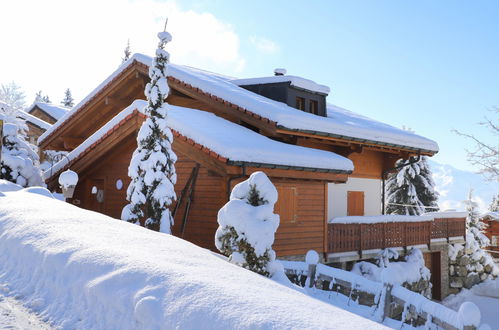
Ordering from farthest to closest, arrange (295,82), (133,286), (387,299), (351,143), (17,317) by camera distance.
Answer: (295,82), (351,143), (387,299), (17,317), (133,286)

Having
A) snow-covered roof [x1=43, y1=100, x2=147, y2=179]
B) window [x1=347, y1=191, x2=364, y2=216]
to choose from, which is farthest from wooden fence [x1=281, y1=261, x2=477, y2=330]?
snow-covered roof [x1=43, y1=100, x2=147, y2=179]

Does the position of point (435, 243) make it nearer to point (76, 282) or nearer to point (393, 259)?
point (393, 259)

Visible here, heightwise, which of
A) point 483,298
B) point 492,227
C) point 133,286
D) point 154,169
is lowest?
point 483,298

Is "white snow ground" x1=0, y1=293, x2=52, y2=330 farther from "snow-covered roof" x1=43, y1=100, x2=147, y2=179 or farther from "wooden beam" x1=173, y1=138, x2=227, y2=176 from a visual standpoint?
"snow-covered roof" x1=43, y1=100, x2=147, y2=179

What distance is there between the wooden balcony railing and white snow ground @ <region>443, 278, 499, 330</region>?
280 cm

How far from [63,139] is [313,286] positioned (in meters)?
13.5

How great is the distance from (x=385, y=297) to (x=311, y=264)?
2.36m

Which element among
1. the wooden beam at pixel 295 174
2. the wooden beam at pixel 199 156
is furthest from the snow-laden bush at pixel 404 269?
the wooden beam at pixel 199 156

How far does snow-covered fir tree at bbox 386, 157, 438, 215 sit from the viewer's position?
31.2 metres

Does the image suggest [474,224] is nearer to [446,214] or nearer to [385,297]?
[446,214]

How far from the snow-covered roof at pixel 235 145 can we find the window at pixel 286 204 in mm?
935

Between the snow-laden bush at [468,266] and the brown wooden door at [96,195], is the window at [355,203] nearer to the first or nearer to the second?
the snow-laden bush at [468,266]

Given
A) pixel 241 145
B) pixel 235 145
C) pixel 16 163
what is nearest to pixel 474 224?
pixel 241 145

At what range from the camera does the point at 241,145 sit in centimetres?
1226
